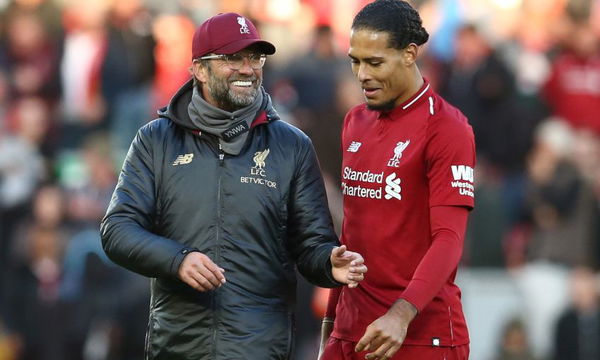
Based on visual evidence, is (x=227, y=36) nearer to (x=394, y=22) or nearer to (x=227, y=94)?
(x=227, y=94)

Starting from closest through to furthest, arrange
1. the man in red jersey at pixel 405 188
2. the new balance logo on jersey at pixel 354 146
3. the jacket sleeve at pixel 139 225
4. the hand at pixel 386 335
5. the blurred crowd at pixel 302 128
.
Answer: the hand at pixel 386 335, the jacket sleeve at pixel 139 225, the man in red jersey at pixel 405 188, the new balance logo on jersey at pixel 354 146, the blurred crowd at pixel 302 128

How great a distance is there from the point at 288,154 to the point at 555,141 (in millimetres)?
6928

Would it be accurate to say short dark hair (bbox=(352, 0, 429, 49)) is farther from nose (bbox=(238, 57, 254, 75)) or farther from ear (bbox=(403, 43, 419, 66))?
nose (bbox=(238, 57, 254, 75))

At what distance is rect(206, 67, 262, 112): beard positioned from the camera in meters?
6.71

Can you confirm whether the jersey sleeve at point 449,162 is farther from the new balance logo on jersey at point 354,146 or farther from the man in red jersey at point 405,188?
the new balance logo on jersey at point 354,146

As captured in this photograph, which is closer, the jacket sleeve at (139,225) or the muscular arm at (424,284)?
the muscular arm at (424,284)

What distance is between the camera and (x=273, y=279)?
6.72m

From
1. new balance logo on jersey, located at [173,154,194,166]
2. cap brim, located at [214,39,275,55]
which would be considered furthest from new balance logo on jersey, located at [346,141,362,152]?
new balance logo on jersey, located at [173,154,194,166]

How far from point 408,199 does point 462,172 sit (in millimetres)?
289

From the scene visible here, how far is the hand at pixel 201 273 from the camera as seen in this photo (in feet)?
20.4

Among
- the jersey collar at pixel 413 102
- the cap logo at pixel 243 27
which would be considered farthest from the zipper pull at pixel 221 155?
the jersey collar at pixel 413 102

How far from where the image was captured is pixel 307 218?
6.78 metres

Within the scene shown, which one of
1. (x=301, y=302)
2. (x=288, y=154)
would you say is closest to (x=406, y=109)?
(x=288, y=154)

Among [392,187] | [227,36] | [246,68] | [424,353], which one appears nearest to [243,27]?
[227,36]
